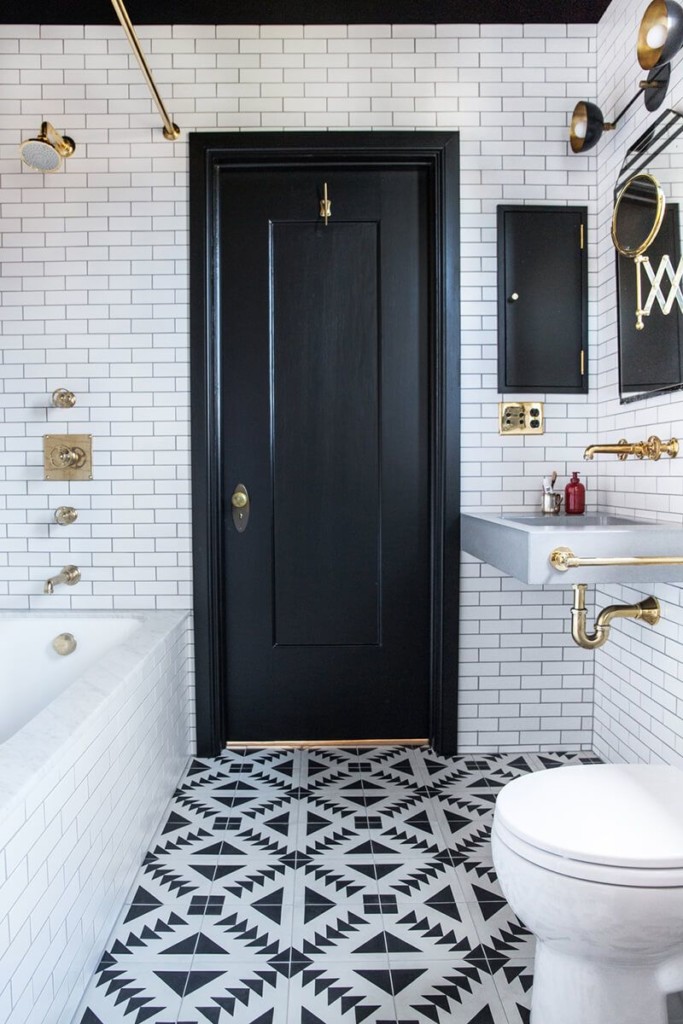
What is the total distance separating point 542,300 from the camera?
2662 mm

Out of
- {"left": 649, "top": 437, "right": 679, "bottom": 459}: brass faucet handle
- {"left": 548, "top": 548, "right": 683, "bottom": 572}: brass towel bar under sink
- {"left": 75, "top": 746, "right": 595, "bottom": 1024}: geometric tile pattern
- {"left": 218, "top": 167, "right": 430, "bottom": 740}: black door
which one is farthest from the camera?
{"left": 218, "top": 167, "right": 430, "bottom": 740}: black door

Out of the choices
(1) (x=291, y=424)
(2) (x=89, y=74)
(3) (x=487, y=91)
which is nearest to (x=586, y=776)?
(1) (x=291, y=424)

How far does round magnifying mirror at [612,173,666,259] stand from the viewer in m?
2.11

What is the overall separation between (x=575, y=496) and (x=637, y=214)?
907 millimetres

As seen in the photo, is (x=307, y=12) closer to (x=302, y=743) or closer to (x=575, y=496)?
(x=575, y=496)

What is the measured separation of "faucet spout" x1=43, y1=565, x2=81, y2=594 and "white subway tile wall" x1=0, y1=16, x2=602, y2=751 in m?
0.08

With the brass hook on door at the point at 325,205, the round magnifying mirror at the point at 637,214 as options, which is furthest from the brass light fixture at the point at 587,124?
the brass hook on door at the point at 325,205

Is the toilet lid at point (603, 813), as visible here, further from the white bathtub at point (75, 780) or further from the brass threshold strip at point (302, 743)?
the brass threshold strip at point (302, 743)

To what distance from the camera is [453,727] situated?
2.70 meters

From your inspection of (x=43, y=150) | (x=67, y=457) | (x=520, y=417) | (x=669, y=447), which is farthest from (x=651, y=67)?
(x=67, y=457)

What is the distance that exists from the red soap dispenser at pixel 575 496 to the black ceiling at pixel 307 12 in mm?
1606

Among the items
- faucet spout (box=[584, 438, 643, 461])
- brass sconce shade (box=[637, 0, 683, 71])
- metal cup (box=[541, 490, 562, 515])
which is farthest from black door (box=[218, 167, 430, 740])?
brass sconce shade (box=[637, 0, 683, 71])

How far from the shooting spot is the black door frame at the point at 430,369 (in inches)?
103

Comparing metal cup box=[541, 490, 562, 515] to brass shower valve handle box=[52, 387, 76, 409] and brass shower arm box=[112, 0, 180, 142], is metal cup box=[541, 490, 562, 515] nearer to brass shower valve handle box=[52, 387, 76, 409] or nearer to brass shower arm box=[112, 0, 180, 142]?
brass shower valve handle box=[52, 387, 76, 409]
